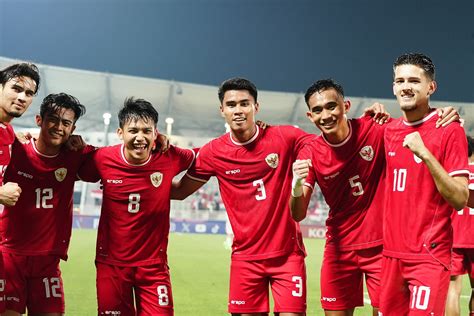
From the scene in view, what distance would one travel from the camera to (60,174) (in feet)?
17.9

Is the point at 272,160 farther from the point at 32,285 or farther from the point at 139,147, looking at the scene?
the point at 32,285

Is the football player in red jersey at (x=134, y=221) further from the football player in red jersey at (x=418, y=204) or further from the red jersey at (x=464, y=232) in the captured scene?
the red jersey at (x=464, y=232)

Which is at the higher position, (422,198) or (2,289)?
(422,198)

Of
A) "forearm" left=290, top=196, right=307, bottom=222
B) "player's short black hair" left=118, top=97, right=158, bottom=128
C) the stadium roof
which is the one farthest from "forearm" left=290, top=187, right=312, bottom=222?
the stadium roof

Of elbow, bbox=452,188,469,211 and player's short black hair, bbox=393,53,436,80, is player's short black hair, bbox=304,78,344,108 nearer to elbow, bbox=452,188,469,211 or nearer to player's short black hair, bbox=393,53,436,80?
player's short black hair, bbox=393,53,436,80

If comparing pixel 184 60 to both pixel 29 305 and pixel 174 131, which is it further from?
pixel 29 305

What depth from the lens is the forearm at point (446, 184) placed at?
3.92 meters

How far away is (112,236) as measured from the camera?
17.1ft

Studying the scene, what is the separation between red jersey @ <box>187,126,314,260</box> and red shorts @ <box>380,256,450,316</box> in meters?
1.00

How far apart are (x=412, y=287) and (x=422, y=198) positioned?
672 mm

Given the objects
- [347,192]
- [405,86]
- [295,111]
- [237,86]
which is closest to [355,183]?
[347,192]

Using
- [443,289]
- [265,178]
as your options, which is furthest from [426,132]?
[265,178]

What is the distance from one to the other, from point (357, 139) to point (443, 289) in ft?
5.07

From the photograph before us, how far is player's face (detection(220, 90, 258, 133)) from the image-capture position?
5.25 m
